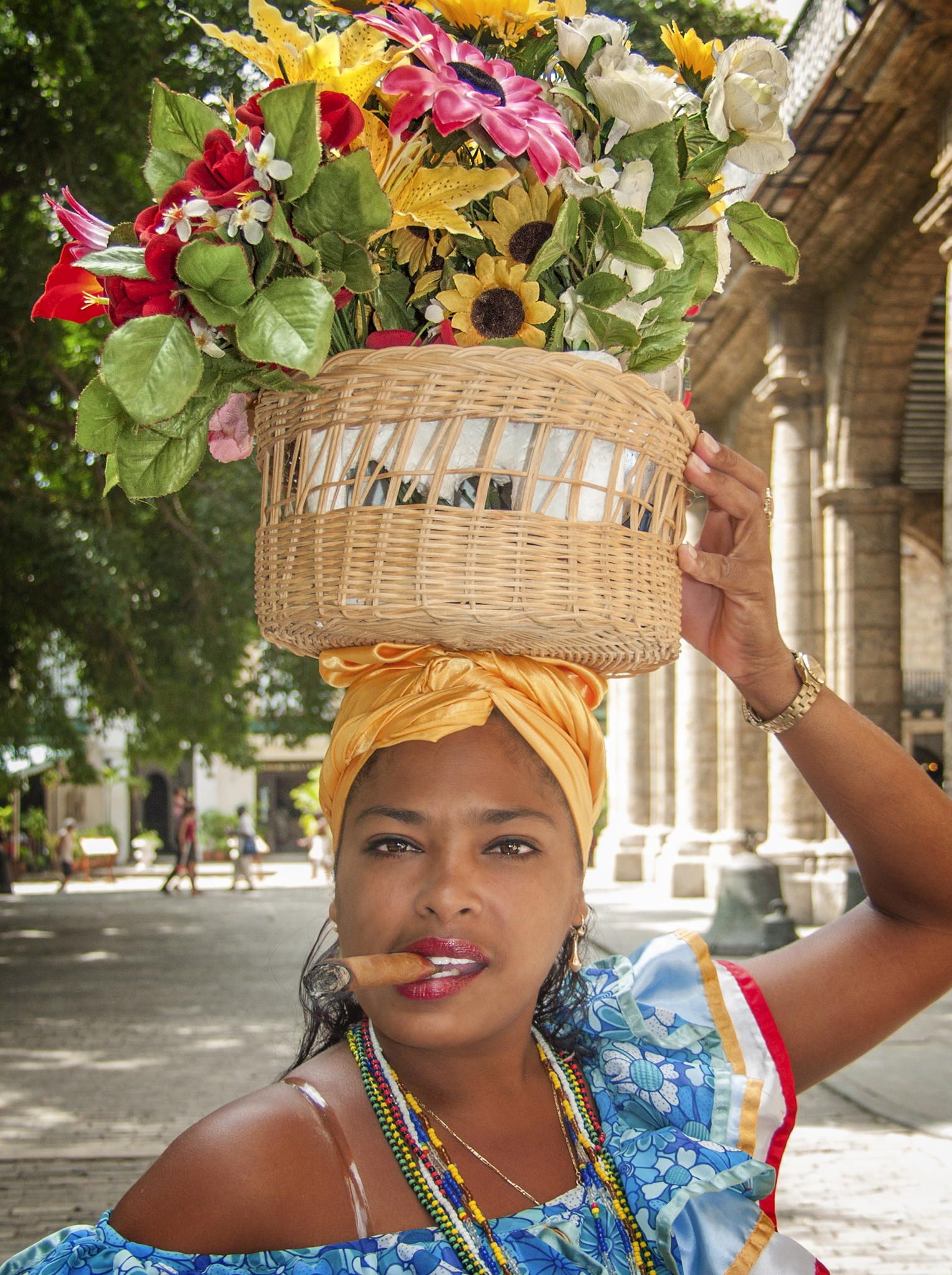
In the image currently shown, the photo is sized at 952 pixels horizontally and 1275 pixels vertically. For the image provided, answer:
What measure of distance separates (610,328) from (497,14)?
0.48m

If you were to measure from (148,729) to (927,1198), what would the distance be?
1431cm

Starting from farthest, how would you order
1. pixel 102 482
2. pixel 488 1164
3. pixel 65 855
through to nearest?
pixel 65 855
pixel 102 482
pixel 488 1164

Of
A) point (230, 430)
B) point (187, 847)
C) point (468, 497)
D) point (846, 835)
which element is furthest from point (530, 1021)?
point (187, 847)

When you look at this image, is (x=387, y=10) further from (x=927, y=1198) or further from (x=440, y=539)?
(x=927, y=1198)

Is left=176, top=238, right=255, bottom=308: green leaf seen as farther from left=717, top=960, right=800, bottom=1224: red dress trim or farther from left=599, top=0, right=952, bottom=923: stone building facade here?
left=599, top=0, right=952, bottom=923: stone building facade

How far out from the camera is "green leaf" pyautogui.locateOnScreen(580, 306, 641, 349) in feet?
5.62

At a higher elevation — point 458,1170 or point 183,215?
point 183,215

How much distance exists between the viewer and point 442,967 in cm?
172

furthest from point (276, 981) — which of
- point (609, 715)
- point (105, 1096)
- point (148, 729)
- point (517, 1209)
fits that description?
point (609, 715)

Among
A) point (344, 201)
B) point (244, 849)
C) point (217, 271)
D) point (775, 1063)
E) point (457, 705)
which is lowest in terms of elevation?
point (244, 849)

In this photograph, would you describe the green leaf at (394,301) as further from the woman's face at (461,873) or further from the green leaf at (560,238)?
the woman's face at (461,873)

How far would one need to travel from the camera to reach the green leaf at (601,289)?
1710mm

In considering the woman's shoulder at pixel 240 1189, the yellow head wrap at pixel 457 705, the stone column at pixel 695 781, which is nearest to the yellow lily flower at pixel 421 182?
the yellow head wrap at pixel 457 705

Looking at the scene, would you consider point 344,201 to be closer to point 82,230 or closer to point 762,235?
point 82,230
